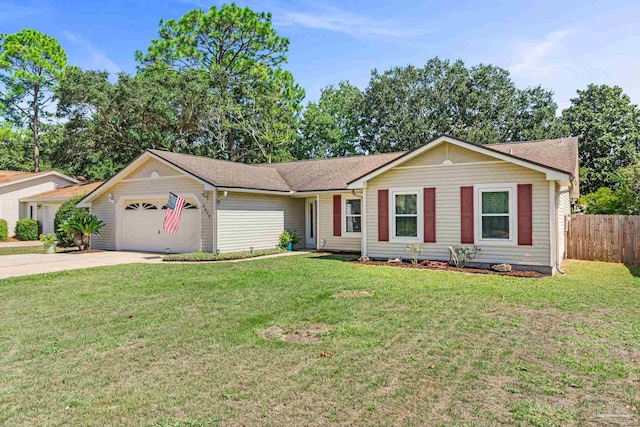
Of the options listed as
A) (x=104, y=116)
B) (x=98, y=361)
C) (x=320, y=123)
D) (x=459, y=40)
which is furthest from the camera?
(x=320, y=123)

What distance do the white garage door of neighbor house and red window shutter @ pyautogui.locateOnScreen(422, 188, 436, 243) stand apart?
864 cm

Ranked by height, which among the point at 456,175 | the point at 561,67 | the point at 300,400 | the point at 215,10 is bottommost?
the point at 300,400

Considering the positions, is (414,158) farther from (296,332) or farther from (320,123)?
(320,123)

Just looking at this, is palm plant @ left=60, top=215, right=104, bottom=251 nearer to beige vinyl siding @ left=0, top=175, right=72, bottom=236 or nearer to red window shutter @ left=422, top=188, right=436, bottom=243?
beige vinyl siding @ left=0, top=175, right=72, bottom=236

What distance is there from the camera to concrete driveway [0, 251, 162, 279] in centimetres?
1188

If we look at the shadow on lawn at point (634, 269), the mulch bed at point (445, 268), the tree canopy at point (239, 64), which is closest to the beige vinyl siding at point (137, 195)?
the mulch bed at point (445, 268)

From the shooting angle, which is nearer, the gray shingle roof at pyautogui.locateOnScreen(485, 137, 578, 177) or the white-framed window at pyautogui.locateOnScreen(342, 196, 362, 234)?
the gray shingle roof at pyautogui.locateOnScreen(485, 137, 578, 177)

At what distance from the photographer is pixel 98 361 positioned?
477cm

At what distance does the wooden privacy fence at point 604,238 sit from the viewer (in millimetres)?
13367

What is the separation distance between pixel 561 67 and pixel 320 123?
26.7m

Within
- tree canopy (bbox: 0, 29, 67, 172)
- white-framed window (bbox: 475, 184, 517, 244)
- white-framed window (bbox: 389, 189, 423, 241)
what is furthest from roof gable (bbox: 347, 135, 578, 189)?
tree canopy (bbox: 0, 29, 67, 172)

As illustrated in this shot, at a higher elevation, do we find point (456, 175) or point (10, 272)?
point (456, 175)

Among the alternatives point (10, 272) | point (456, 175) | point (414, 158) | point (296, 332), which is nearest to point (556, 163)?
point (456, 175)

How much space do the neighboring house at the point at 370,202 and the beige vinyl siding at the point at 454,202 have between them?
0.03m
